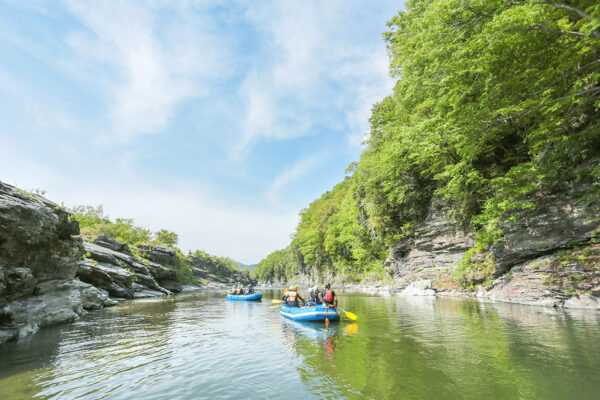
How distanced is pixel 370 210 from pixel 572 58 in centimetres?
2419

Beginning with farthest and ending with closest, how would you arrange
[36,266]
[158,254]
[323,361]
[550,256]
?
[158,254] < [550,256] < [36,266] < [323,361]

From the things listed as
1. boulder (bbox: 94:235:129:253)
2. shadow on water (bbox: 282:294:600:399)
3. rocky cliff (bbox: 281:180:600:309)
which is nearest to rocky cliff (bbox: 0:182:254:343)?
shadow on water (bbox: 282:294:600:399)

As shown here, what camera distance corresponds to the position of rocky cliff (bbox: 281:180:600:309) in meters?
12.7

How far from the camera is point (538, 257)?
15070 millimetres

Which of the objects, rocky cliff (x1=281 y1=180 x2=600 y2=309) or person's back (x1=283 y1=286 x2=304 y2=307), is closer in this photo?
rocky cliff (x1=281 y1=180 x2=600 y2=309)

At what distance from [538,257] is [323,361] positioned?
14773 mm

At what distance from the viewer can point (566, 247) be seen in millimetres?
13766

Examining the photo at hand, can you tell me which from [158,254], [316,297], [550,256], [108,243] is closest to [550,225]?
[550,256]

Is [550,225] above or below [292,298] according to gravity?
above

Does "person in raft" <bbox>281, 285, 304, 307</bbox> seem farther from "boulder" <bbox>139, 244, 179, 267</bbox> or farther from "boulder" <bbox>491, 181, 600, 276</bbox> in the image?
"boulder" <bbox>139, 244, 179, 267</bbox>

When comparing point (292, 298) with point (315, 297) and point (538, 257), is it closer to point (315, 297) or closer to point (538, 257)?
point (315, 297)

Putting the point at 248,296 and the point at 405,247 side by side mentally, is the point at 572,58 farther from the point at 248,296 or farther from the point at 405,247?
the point at 248,296

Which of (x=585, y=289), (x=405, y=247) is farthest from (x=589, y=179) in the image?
(x=405, y=247)

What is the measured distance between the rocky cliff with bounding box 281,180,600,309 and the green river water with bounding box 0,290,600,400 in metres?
2.19
